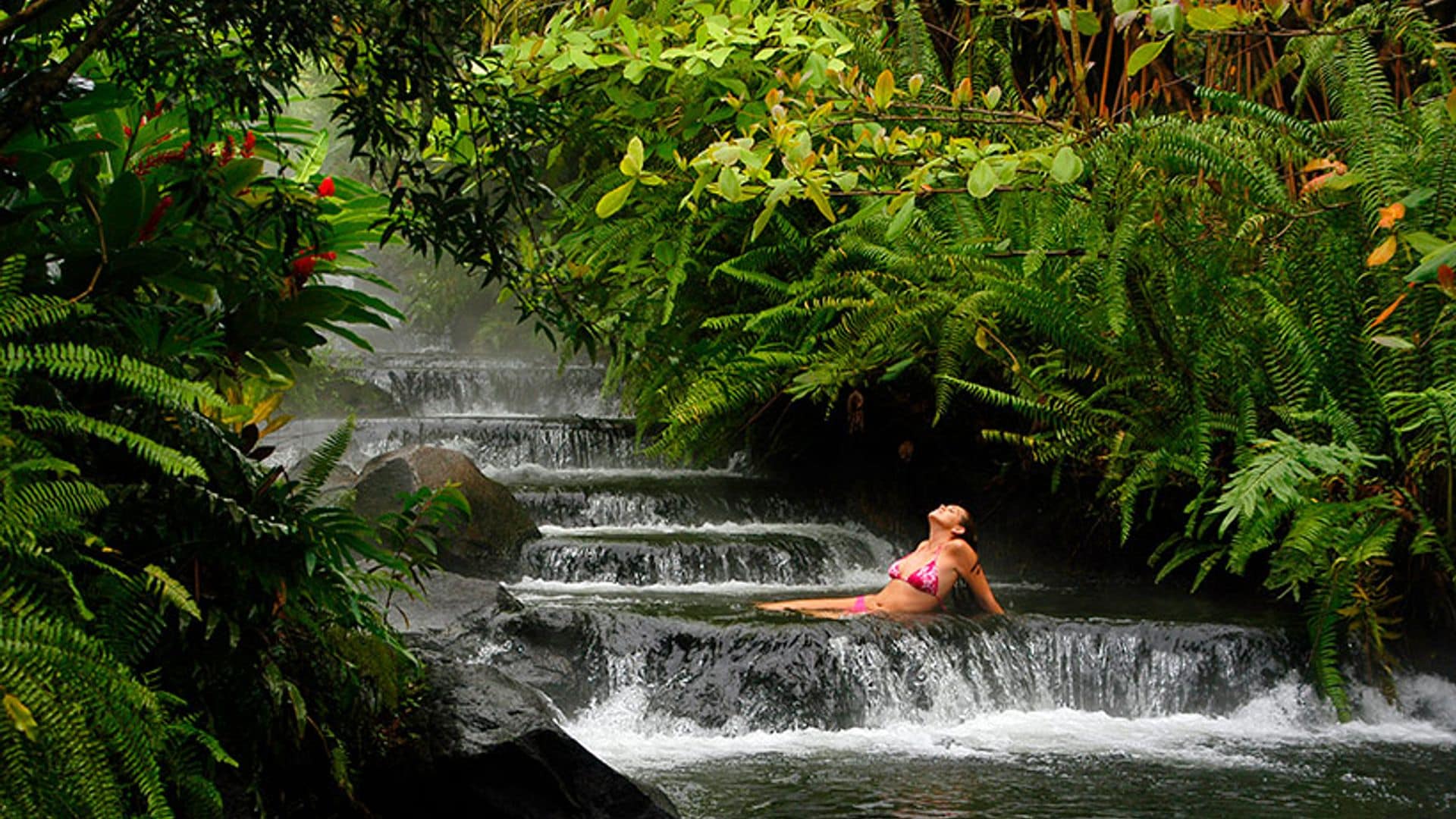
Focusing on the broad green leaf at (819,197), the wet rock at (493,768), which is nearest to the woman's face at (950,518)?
the broad green leaf at (819,197)

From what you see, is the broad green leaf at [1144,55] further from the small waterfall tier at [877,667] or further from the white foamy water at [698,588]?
the white foamy water at [698,588]

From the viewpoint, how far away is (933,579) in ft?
21.1

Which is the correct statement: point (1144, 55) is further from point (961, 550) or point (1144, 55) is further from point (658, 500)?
point (658, 500)

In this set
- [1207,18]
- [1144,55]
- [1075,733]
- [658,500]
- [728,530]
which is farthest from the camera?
[658,500]

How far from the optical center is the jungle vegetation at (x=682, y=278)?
2.22 m

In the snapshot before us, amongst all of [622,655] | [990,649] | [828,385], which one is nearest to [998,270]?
[828,385]

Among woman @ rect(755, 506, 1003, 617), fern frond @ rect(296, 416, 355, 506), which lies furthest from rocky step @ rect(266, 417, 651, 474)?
fern frond @ rect(296, 416, 355, 506)

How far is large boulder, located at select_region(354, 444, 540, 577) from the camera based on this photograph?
24.5 feet

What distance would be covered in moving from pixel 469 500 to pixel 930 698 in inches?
111

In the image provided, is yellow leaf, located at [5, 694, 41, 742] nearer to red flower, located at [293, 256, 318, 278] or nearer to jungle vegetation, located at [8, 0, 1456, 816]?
jungle vegetation, located at [8, 0, 1456, 816]

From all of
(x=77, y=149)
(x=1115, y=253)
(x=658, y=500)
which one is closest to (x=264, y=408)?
(x=77, y=149)

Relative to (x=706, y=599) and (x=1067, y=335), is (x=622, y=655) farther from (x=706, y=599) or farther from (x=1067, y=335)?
(x=1067, y=335)

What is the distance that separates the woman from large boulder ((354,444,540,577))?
1724mm

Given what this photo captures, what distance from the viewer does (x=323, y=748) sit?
257 cm
